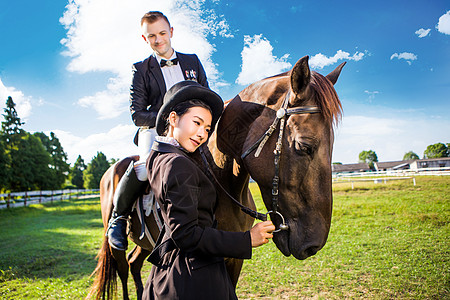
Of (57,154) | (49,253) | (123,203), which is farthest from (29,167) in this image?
(123,203)

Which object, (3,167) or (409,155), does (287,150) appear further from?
(409,155)

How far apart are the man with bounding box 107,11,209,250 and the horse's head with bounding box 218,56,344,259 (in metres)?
1.17

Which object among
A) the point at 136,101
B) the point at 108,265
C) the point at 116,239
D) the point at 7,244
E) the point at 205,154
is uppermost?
the point at 136,101

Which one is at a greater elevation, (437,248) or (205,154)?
(205,154)

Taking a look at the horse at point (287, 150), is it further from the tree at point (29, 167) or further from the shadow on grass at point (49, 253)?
the tree at point (29, 167)

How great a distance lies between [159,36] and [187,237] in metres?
2.07

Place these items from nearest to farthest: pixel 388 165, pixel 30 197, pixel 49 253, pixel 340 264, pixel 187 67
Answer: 1. pixel 187 67
2. pixel 340 264
3. pixel 49 253
4. pixel 30 197
5. pixel 388 165

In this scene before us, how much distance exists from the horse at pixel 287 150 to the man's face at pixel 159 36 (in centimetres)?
107

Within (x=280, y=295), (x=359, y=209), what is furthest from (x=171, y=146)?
(x=359, y=209)

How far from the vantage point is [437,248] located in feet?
18.2

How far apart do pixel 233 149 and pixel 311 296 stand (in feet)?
11.7

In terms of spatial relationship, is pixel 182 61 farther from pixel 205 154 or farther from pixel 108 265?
pixel 108 265

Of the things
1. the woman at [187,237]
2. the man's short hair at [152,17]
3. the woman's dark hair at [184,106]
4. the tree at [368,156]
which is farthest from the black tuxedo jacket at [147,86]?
the tree at [368,156]

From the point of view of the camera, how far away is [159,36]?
2459 millimetres
